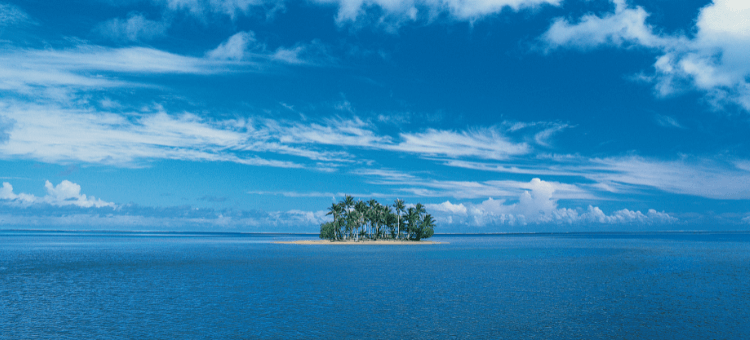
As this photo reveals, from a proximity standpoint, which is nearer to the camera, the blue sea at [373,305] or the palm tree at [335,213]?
the blue sea at [373,305]

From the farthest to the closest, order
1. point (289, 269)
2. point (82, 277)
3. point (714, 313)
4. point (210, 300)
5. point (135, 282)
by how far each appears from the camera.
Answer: point (289, 269), point (82, 277), point (135, 282), point (210, 300), point (714, 313)

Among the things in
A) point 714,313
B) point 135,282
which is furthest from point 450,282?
point 135,282

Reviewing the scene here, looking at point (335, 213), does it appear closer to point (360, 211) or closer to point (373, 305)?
point (360, 211)

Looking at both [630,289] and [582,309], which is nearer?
[582,309]

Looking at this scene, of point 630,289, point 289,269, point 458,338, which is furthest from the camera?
point 289,269

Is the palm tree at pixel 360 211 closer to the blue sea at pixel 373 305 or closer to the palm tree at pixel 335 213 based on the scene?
the palm tree at pixel 335 213

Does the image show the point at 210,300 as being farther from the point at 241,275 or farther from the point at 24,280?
the point at 24,280

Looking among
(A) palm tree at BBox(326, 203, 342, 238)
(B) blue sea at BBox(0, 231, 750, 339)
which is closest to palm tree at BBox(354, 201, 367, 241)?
(A) palm tree at BBox(326, 203, 342, 238)

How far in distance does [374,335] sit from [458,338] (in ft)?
19.7

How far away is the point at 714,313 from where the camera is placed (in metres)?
45.0

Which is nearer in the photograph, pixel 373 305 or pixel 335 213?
pixel 373 305

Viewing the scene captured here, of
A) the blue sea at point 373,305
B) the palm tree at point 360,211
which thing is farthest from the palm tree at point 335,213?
the blue sea at point 373,305

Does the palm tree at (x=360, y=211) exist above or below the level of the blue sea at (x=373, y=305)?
above

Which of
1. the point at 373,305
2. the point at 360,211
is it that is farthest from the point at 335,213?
the point at 373,305
